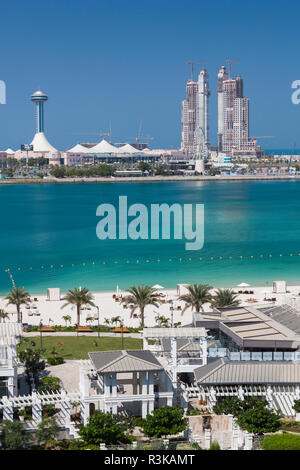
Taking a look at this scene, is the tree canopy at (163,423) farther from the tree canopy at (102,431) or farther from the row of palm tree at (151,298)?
the row of palm tree at (151,298)

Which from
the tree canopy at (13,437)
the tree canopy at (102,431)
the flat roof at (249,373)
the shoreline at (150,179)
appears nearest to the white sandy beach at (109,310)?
the flat roof at (249,373)

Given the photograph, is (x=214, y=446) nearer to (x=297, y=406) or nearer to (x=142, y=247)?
(x=297, y=406)

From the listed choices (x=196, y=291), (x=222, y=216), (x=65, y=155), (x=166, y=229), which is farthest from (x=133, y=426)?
(x=65, y=155)

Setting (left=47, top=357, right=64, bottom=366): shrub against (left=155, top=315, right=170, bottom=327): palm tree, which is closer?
(left=47, top=357, right=64, bottom=366): shrub

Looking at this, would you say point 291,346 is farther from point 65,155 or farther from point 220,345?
point 65,155

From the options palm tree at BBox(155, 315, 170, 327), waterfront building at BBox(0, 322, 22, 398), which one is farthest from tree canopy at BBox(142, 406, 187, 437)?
palm tree at BBox(155, 315, 170, 327)

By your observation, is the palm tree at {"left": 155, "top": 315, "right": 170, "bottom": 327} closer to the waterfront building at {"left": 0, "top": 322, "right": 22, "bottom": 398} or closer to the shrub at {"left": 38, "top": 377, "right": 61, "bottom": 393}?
the shrub at {"left": 38, "top": 377, "right": 61, "bottom": 393}
